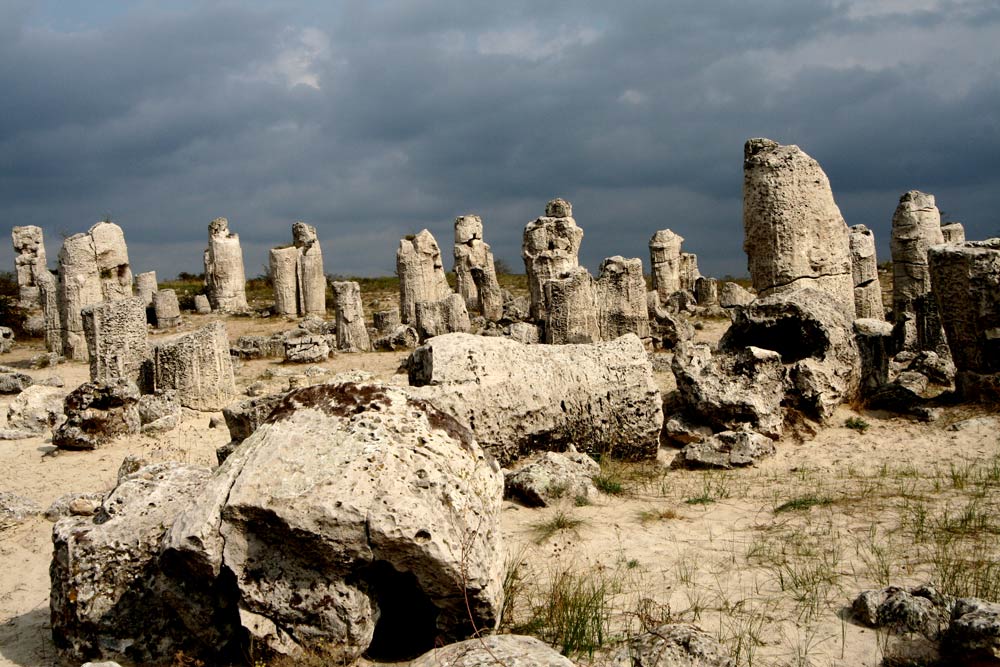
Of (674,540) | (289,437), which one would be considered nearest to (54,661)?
(289,437)

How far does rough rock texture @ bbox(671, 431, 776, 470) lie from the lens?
703 cm

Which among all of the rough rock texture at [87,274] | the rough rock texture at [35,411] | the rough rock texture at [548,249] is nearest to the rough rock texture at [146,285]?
the rough rock texture at [87,274]

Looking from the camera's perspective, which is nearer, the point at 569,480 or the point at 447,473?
the point at 447,473

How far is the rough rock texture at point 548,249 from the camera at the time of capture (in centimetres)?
1888

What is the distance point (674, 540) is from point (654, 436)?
2.23 m

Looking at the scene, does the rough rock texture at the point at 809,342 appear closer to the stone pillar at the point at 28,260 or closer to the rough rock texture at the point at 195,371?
the rough rock texture at the point at 195,371

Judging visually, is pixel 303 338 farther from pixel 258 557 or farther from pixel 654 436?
pixel 258 557

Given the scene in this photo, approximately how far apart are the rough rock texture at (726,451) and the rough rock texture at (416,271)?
1554cm

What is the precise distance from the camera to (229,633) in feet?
11.3

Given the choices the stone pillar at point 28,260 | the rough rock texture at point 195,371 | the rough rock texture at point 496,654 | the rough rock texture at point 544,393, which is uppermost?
the stone pillar at point 28,260

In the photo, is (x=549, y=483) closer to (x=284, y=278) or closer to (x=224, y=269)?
(x=284, y=278)

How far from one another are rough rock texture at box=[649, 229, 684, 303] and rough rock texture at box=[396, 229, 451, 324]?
6853 mm

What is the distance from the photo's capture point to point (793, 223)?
9922 mm

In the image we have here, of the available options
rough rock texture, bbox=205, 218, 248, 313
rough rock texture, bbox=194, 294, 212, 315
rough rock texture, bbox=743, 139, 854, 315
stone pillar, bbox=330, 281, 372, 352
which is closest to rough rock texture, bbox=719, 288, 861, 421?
rough rock texture, bbox=743, 139, 854, 315
